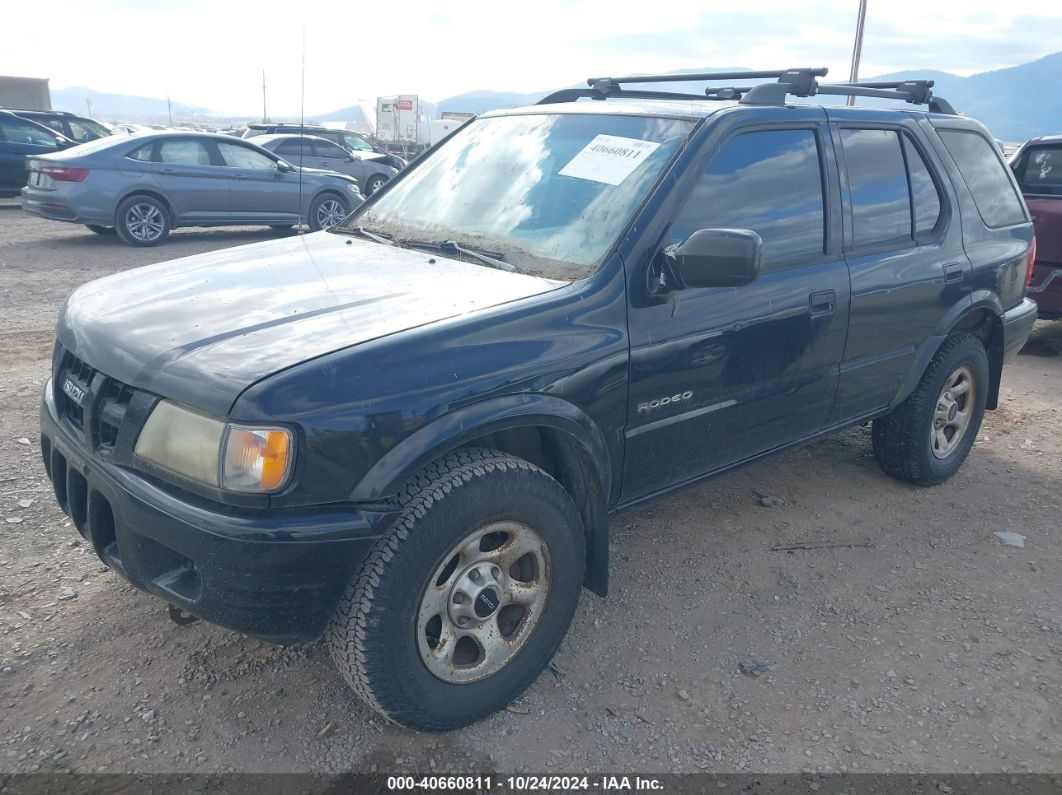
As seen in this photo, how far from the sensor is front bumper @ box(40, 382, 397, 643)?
2.17 meters

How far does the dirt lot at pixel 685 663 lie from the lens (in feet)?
8.48

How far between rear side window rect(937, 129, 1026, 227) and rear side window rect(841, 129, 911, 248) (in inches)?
20.3

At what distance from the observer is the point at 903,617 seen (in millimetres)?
3381

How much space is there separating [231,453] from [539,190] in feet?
5.30

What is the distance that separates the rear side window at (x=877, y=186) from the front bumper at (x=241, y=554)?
2473 millimetres

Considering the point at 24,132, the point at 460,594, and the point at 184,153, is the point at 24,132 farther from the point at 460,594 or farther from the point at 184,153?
the point at 460,594

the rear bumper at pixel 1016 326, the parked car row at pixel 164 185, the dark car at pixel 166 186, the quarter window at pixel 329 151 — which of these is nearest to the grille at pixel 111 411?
the rear bumper at pixel 1016 326

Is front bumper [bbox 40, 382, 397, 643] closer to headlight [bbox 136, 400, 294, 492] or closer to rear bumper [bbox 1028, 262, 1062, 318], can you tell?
headlight [bbox 136, 400, 294, 492]

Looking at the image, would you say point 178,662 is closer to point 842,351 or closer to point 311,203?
point 842,351

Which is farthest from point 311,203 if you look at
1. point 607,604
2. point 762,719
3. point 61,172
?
point 762,719

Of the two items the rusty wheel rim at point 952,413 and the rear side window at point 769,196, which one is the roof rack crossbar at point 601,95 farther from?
the rusty wheel rim at point 952,413

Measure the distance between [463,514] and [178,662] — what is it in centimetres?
122

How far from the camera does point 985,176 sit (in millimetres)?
4426

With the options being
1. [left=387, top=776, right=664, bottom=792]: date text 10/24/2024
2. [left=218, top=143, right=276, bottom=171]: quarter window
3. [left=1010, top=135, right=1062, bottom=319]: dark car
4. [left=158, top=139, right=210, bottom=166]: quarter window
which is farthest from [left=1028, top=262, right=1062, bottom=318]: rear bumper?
[left=158, top=139, right=210, bottom=166]: quarter window
